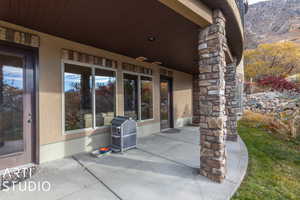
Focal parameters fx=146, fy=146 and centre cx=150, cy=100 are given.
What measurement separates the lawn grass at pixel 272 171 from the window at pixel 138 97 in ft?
10.5

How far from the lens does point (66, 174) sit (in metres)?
2.47

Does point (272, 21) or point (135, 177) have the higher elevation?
point (272, 21)

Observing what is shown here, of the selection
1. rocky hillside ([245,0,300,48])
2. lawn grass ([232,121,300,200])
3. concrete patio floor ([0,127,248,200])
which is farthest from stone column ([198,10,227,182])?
rocky hillside ([245,0,300,48])

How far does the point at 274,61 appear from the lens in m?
12.7

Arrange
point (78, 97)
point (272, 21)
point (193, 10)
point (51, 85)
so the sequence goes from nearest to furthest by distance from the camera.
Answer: point (193, 10) → point (51, 85) → point (78, 97) → point (272, 21)

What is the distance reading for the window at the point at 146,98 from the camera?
509cm

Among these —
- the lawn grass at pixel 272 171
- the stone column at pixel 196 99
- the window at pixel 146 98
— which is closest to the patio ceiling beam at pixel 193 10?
the lawn grass at pixel 272 171

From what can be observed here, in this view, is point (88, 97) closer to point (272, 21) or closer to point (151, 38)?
point (151, 38)

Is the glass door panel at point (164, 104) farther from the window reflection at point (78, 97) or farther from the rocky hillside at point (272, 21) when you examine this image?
the rocky hillside at point (272, 21)

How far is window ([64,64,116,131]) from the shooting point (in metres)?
3.31

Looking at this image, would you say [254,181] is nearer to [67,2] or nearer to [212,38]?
[212,38]

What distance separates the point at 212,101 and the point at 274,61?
48.4ft

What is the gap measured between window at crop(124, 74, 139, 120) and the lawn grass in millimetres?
3267

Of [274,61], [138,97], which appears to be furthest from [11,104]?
[274,61]
